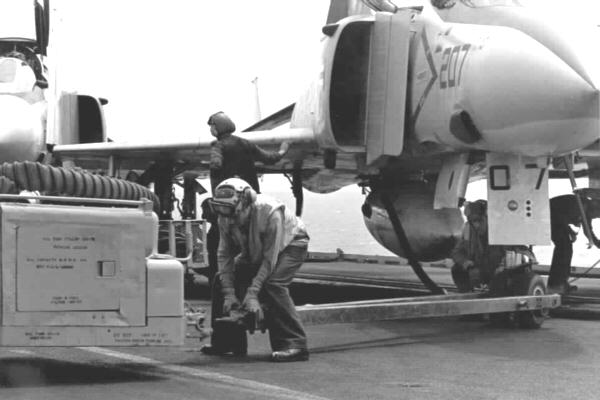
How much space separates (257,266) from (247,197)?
0.63 meters

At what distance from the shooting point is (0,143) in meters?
16.2

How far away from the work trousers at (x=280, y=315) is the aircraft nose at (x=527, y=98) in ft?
8.77

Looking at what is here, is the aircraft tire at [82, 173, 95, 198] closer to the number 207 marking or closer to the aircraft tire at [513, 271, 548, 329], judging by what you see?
the number 207 marking

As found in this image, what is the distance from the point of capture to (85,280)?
7.07 m

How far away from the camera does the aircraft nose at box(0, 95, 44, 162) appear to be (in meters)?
16.3

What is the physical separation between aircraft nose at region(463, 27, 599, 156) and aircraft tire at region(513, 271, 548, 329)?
122 cm

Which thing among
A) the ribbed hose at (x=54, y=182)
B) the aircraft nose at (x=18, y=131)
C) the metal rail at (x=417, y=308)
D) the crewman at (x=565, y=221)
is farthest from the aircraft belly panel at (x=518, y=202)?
the aircraft nose at (x=18, y=131)

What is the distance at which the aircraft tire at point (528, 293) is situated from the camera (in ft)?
34.2

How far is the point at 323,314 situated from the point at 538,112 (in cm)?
272

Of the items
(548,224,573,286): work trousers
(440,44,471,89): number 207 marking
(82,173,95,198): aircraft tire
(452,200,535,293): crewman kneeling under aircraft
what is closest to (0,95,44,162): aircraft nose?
(452,200,535,293): crewman kneeling under aircraft

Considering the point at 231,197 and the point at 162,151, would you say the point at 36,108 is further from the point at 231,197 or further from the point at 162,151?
the point at 231,197

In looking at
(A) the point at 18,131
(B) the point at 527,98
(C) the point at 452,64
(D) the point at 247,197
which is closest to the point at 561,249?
(C) the point at 452,64

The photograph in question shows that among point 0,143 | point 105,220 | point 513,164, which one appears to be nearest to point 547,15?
point 513,164

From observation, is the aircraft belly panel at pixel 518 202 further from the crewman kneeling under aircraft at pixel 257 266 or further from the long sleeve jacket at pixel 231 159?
the crewman kneeling under aircraft at pixel 257 266
